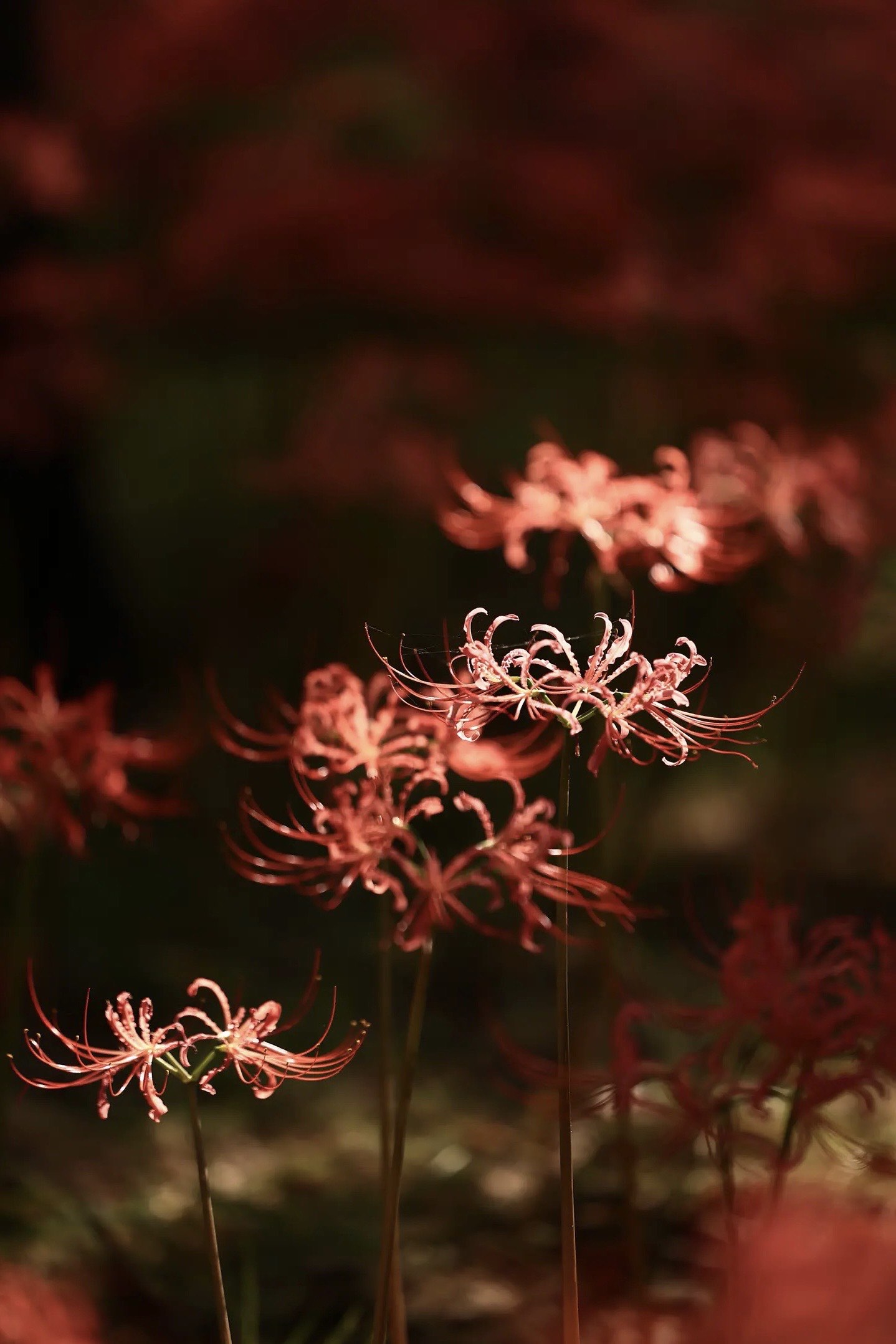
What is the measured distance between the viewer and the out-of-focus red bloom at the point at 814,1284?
1.37ft

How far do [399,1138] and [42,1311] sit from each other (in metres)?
0.43

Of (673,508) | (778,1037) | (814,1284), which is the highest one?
(673,508)

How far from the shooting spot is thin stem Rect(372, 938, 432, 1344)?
46cm

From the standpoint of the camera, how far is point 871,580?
1266 mm

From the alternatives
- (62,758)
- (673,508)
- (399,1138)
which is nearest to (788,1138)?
(399,1138)

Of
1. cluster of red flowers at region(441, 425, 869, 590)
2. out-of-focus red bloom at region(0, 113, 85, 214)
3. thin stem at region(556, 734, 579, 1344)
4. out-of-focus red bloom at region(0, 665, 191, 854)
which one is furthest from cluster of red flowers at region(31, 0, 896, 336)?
thin stem at region(556, 734, 579, 1344)

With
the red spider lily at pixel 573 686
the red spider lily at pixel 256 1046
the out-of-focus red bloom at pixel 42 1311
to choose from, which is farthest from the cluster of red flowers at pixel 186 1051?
the out-of-focus red bloom at pixel 42 1311

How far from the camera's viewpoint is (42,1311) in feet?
2.55

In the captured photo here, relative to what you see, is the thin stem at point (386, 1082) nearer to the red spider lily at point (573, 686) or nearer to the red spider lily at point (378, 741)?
the red spider lily at point (378, 741)

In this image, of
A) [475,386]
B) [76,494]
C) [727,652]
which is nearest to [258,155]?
[475,386]

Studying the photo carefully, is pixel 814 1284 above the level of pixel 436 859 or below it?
below

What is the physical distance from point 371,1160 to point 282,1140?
0.38 feet

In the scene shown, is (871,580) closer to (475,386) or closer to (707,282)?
(707,282)

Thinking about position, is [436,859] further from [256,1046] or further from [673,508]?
[673,508]
